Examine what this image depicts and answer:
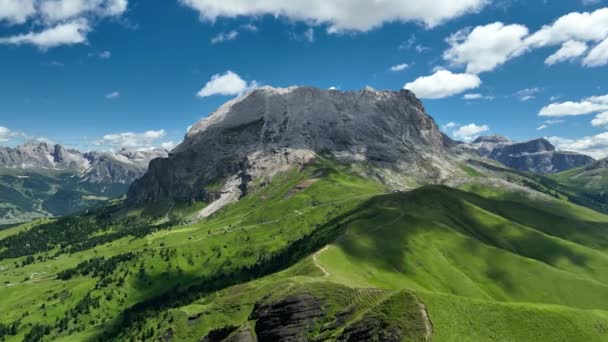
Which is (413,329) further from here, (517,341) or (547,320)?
(547,320)

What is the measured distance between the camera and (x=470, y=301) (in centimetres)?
10856

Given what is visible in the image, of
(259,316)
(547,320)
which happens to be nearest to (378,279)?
(259,316)

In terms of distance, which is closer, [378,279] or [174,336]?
[174,336]

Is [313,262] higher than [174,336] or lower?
higher

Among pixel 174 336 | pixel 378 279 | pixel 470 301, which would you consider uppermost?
pixel 470 301

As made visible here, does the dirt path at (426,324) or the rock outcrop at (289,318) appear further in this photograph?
the rock outcrop at (289,318)

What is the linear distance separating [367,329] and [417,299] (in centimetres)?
1524

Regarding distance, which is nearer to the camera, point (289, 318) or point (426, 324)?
point (426, 324)

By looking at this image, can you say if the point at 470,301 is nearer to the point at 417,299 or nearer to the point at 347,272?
the point at 417,299

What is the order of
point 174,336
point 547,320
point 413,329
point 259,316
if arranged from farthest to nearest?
point 174,336
point 259,316
point 547,320
point 413,329

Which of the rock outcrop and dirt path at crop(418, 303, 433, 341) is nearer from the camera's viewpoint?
dirt path at crop(418, 303, 433, 341)

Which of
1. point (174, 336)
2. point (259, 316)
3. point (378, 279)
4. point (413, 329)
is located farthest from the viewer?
point (378, 279)

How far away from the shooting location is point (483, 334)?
9925 centimetres

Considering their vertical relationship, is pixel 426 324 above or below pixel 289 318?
above
